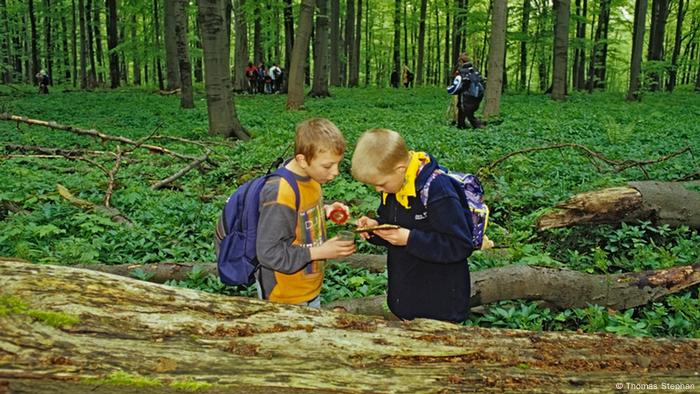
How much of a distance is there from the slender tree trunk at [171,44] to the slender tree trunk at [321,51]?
5708 mm

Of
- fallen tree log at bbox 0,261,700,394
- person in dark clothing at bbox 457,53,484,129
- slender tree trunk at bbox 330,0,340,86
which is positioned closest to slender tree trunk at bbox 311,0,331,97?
slender tree trunk at bbox 330,0,340,86

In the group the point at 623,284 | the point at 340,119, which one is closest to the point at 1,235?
the point at 623,284

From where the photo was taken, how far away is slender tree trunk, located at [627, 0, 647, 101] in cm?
2014

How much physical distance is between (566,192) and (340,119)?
9603 mm

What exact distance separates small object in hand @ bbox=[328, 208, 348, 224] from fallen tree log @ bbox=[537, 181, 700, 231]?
9.60 ft

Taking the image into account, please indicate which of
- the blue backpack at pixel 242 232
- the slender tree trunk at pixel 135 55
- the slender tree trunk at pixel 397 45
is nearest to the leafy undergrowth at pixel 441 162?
the blue backpack at pixel 242 232

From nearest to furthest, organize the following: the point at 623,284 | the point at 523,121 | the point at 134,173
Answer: the point at 623,284, the point at 134,173, the point at 523,121

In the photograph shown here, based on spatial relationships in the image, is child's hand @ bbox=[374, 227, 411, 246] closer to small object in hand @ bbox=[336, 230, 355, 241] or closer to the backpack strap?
small object in hand @ bbox=[336, 230, 355, 241]

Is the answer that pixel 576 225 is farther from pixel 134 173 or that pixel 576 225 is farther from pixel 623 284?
pixel 134 173

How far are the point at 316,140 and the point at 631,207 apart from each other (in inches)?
152

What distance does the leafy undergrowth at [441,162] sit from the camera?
4484mm

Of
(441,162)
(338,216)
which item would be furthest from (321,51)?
(338,216)

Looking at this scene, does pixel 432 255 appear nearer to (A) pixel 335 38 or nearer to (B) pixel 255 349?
(B) pixel 255 349

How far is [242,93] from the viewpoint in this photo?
29.7 m
